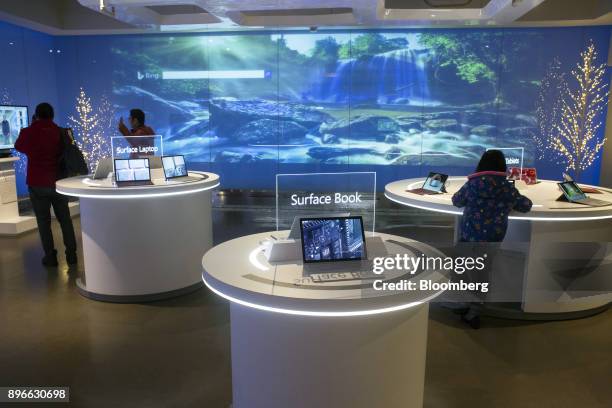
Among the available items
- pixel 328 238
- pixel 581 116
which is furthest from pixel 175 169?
pixel 581 116

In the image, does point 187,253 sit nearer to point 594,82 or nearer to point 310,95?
point 310,95

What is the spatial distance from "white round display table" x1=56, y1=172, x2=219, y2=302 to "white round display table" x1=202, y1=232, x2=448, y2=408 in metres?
2.09

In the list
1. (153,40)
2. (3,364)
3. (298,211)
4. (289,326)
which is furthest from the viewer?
(153,40)

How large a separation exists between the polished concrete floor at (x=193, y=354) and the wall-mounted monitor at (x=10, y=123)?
3.31 metres

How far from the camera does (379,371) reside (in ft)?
6.44

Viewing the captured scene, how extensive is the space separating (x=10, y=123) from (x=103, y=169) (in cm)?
348

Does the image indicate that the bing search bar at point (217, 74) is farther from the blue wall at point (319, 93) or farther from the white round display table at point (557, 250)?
the white round display table at point (557, 250)

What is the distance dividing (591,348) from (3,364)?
3.82 metres

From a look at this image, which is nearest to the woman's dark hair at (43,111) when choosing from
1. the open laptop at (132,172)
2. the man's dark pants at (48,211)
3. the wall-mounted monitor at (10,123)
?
the man's dark pants at (48,211)

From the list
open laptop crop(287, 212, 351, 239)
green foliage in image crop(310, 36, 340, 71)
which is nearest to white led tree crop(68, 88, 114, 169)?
green foliage in image crop(310, 36, 340, 71)


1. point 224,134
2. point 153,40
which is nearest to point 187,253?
point 224,134

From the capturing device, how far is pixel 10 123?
6957mm

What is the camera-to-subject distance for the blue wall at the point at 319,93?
27.8 feet

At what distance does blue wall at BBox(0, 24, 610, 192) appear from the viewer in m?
8.48
